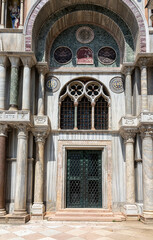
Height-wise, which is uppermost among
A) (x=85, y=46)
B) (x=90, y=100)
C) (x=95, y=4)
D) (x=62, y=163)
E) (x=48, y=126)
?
(x=95, y=4)

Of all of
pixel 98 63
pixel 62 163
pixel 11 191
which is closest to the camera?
pixel 11 191

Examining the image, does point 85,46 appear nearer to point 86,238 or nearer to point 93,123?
point 93,123

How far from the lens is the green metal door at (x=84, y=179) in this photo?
642 inches

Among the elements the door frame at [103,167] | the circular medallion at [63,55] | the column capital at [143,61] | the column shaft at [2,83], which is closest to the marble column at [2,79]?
the column shaft at [2,83]

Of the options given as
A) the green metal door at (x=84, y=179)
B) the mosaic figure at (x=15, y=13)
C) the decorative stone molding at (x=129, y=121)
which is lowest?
the green metal door at (x=84, y=179)

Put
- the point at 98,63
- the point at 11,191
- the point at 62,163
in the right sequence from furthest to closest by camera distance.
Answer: the point at 98,63, the point at 62,163, the point at 11,191

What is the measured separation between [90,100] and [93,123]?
134 centimetres

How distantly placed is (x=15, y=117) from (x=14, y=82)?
1.90 metres

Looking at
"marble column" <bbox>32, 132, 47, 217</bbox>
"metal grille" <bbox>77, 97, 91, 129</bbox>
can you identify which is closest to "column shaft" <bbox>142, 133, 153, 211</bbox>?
"metal grille" <bbox>77, 97, 91, 129</bbox>

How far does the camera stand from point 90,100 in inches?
680

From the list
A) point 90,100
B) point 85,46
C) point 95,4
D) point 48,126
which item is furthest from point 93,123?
point 95,4

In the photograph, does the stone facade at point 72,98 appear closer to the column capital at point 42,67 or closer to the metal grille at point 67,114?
the column capital at point 42,67

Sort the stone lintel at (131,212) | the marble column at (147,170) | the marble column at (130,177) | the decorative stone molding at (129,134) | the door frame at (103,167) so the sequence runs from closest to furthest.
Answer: the marble column at (147,170)
the stone lintel at (131,212)
the marble column at (130,177)
the decorative stone molding at (129,134)
the door frame at (103,167)

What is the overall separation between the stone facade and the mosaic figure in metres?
0.38
